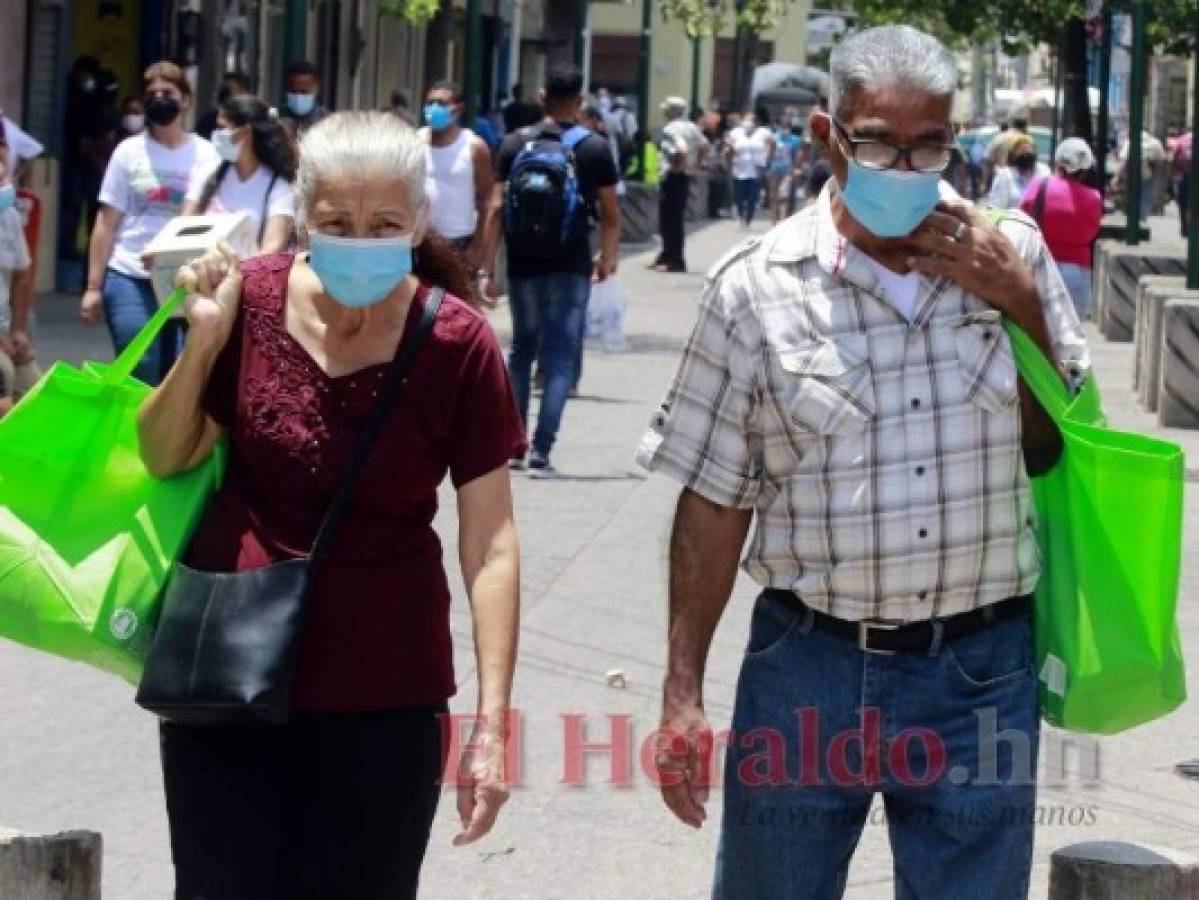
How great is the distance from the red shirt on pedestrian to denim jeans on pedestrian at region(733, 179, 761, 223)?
23706 millimetres

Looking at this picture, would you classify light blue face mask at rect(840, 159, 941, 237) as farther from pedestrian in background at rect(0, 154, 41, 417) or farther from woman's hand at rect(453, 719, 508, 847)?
pedestrian in background at rect(0, 154, 41, 417)

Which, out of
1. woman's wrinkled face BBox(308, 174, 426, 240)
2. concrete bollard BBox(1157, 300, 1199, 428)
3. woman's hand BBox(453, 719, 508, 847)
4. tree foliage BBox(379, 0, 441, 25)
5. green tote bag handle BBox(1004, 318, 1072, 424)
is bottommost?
concrete bollard BBox(1157, 300, 1199, 428)

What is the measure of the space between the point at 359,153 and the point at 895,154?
2.49 ft

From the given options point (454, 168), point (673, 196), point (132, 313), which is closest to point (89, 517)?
point (132, 313)

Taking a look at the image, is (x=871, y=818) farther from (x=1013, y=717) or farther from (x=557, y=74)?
(x=557, y=74)

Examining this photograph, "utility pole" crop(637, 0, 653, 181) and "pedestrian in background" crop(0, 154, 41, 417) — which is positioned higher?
"utility pole" crop(637, 0, 653, 181)

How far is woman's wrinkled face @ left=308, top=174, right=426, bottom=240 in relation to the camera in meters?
3.97

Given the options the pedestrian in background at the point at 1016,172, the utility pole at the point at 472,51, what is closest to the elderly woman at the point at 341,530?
the pedestrian in background at the point at 1016,172

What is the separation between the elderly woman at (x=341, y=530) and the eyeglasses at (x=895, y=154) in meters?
0.61

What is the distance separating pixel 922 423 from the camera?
155 inches

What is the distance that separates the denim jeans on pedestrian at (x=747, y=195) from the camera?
41.8 meters

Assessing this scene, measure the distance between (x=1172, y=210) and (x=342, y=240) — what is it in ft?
183

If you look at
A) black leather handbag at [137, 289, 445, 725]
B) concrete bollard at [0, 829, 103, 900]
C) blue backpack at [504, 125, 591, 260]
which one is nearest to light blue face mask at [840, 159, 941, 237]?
black leather handbag at [137, 289, 445, 725]

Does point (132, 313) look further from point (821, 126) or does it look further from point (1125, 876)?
point (1125, 876)
